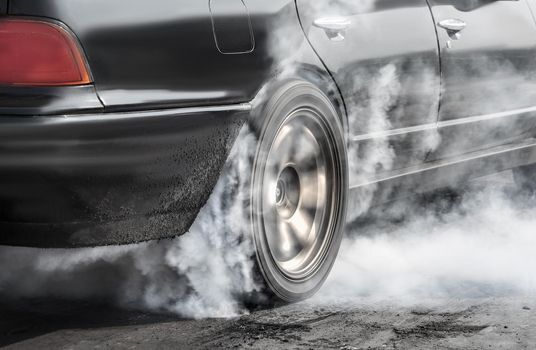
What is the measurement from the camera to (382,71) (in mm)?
4461

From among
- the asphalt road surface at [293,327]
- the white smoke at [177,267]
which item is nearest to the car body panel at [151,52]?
the white smoke at [177,267]

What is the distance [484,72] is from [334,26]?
1.23 metres

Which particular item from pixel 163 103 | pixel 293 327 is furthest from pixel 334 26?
pixel 293 327

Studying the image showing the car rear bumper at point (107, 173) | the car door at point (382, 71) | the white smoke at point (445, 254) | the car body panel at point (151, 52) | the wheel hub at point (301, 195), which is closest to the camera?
the car rear bumper at point (107, 173)

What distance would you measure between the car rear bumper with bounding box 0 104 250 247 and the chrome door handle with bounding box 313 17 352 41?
68 centimetres

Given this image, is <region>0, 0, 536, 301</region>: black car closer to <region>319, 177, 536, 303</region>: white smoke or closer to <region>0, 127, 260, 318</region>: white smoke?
<region>0, 127, 260, 318</region>: white smoke

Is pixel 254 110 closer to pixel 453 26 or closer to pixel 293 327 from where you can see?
pixel 293 327

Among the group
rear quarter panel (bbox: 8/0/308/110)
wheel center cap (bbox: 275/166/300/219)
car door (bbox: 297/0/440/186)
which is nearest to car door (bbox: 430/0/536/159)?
car door (bbox: 297/0/440/186)

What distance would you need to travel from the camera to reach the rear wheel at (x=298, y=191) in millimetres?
3904

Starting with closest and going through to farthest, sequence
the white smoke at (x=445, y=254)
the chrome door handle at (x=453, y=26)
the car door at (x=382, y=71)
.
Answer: the car door at (x=382, y=71), the white smoke at (x=445, y=254), the chrome door handle at (x=453, y=26)

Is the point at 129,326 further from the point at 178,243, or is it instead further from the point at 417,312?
the point at 417,312

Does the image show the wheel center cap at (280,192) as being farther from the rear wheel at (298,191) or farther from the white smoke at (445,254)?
the white smoke at (445,254)

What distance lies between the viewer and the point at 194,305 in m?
3.92

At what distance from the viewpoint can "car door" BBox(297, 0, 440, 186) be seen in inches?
166
